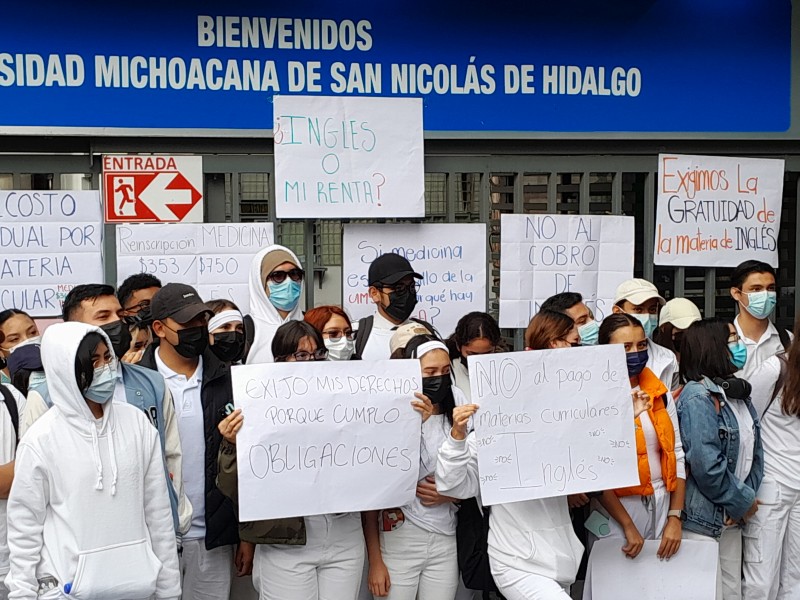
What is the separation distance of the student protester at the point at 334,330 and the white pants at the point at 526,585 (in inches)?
47.7

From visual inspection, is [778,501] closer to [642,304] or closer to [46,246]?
[642,304]

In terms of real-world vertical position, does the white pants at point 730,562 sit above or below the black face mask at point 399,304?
below

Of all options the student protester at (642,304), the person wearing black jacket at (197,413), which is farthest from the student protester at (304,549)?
the student protester at (642,304)

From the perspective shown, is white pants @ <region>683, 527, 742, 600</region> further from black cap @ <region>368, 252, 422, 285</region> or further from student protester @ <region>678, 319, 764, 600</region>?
black cap @ <region>368, 252, 422, 285</region>

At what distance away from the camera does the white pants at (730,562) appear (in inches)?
188

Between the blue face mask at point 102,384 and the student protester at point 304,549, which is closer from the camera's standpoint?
the blue face mask at point 102,384

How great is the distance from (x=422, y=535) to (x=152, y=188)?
297 cm

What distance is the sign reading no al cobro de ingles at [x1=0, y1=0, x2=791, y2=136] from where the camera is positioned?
19.0ft

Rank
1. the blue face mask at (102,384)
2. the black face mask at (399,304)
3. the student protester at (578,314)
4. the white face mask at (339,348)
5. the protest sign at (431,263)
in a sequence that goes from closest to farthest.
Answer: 1. the blue face mask at (102,384)
2. the white face mask at (339,348)
3. the student protester at (578,314)
4. the black face mask at (399,304)
5. the protest sign at (431,263)

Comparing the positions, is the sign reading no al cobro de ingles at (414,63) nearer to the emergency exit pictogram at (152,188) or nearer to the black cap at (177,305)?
the emergency exit pictogram at (152,188)

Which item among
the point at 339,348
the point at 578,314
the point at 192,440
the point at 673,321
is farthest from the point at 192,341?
the point at 673,321

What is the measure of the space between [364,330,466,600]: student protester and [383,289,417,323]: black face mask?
920 millimetres

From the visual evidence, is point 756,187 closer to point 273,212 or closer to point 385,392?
point 273,212

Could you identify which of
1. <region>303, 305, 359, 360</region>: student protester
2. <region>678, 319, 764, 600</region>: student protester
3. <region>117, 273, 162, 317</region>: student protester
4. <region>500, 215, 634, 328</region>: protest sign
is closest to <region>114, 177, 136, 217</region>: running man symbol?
<region>117, 273, 162, 317</region>: student protester
